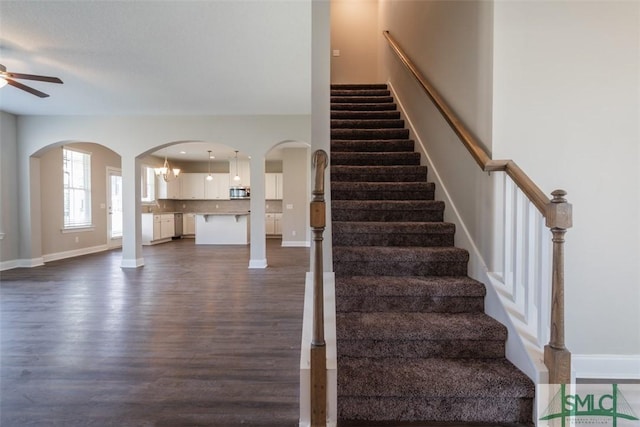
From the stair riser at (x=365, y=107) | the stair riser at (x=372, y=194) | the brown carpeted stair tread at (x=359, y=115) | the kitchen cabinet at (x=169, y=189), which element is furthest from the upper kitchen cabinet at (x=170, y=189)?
the stair riser at (x=372, y=194)

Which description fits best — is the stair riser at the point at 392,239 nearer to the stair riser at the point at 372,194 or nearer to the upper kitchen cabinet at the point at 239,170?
the stair riser at the point at 372,194

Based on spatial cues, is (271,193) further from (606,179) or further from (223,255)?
(606,179)

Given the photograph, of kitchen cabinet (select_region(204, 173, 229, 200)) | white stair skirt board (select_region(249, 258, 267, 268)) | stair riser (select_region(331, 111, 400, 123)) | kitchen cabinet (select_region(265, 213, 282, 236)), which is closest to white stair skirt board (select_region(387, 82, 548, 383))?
stair riser (select_region(331, 111, 400, 123))

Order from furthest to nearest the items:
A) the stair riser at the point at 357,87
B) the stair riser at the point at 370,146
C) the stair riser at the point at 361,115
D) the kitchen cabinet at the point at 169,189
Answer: the kitchen cabinet at the point at 169,189 → the stair riser at the point at 357,87 → the stair riser at the point at 361,115 → the stair riser at the point at 370,146

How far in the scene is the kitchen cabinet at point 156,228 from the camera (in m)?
9.31

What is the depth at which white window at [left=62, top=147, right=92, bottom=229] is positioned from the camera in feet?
23.3

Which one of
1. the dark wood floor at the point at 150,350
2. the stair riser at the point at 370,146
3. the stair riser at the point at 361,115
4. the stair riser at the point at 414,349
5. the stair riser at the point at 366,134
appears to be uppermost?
the stair riser at the point at 361,115

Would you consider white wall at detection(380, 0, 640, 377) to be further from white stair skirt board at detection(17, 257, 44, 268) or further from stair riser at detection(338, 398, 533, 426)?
white stair skirt board at detection(17, 257, 44, 268)

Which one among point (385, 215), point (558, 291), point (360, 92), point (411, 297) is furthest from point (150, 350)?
point (360, 92)

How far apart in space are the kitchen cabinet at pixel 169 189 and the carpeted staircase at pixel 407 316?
8.74 m

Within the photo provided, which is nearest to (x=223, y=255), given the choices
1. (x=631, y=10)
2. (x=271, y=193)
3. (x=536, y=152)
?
(x=271, y=193)

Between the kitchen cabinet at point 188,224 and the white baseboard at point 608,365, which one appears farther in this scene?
the kitchen cabinet at point 188,224

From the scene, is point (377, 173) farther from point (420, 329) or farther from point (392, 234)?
point (420, 329)

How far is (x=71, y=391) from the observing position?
7.07ft
